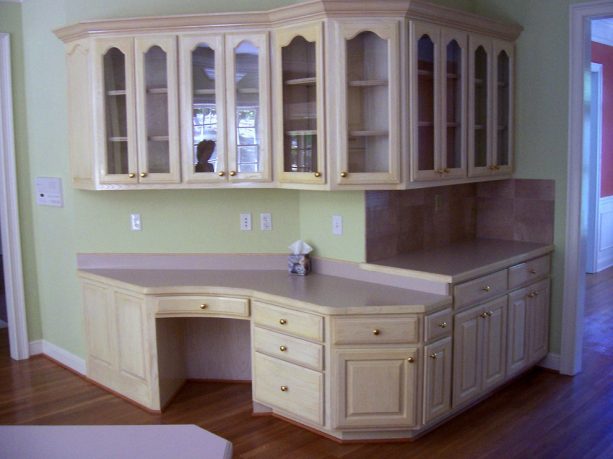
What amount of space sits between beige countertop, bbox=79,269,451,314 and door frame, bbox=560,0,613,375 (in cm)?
135

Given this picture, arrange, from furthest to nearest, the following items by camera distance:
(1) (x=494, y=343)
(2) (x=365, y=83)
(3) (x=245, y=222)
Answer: (3) (x=245, y=222) → (1) (x=494, y=343) → (2) (x=365, y=83)

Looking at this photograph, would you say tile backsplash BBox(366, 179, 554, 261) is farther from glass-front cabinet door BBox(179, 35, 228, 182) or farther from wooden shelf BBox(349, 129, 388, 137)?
glass-front cabinet door BBox(179, 35, 228, 182)

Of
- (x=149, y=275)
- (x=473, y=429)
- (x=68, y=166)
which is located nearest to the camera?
(x=473, y=429)

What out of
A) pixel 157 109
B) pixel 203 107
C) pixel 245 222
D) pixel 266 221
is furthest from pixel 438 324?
pixel 157 109

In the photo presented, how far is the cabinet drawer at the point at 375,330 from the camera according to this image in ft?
10.4

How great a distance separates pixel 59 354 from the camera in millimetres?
4613

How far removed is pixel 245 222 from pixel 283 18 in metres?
1.26

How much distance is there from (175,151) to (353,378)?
5.25ft

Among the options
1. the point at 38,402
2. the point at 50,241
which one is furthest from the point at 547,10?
the point at 38,402

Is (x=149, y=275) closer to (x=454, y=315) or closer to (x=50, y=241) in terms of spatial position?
(x=50, y=241)

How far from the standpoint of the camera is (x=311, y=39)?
339 cm

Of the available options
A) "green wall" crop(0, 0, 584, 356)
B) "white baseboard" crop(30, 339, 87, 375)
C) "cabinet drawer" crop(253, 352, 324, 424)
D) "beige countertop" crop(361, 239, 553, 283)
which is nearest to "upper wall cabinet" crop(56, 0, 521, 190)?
"green wall" crop(0, 0, 584, 356)

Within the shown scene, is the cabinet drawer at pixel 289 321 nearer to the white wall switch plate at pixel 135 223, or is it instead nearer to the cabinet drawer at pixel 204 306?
the cabinet drawer at pixel 204 306

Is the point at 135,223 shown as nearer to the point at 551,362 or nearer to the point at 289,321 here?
the point at 289,321
